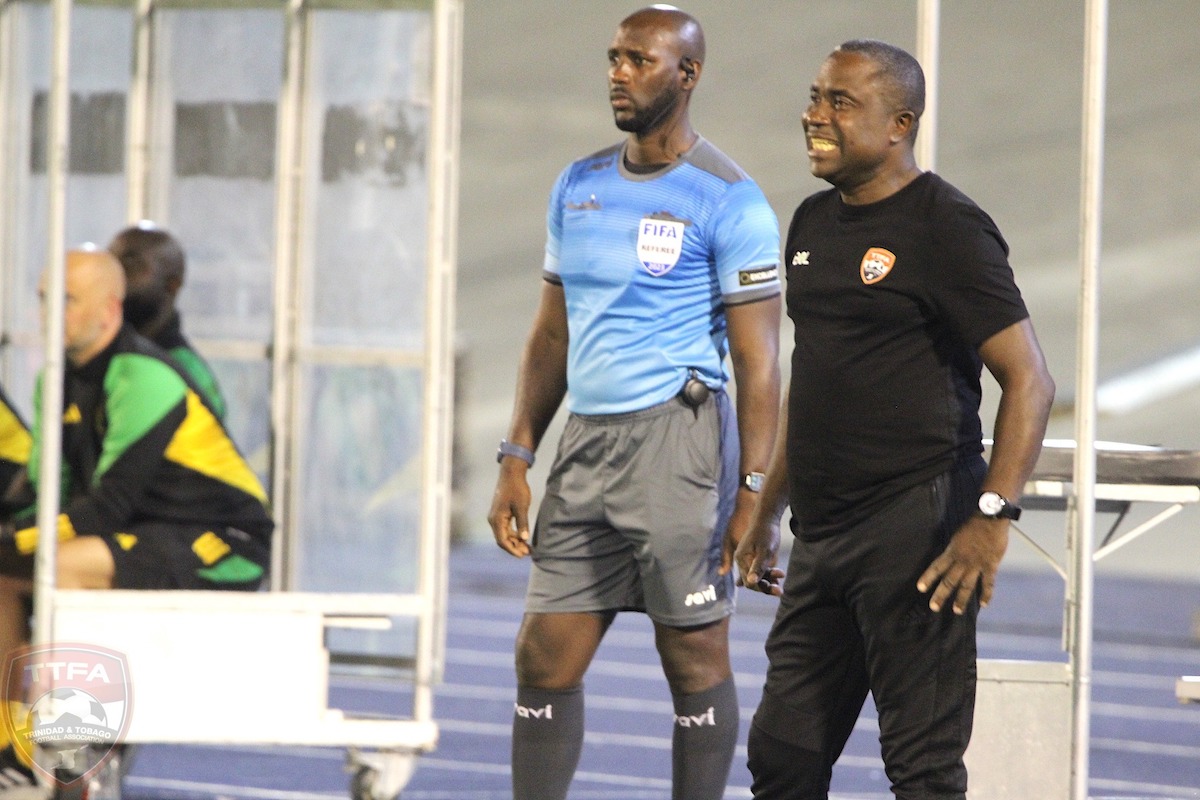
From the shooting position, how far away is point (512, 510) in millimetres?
3680

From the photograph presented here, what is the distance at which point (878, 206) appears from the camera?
293 cm

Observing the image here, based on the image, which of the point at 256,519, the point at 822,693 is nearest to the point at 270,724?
the point at 256,519

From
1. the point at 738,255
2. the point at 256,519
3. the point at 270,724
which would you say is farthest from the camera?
the point at 256,519

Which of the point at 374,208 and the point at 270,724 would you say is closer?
the point at 270,724

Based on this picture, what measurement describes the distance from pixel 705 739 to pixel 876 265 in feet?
3.82

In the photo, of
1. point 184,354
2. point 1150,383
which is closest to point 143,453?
point 184,354

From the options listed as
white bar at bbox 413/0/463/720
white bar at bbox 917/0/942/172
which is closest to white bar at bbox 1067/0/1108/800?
white bar at bbox 917/0/942/172

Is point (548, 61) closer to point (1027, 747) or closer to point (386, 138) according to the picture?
point (386, 138)

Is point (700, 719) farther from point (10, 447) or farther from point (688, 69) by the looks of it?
point (10, 447)

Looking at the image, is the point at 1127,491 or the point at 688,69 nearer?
the point at 688,69

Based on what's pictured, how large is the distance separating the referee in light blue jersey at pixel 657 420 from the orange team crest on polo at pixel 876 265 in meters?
0.62

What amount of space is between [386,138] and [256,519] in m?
1.64

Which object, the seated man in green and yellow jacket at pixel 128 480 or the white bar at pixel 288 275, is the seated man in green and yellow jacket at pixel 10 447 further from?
the white bar at pixel 288 275

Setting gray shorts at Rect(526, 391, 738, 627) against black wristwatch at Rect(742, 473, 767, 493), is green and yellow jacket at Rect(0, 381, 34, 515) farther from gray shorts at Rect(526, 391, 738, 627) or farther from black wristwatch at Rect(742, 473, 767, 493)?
black wristwatch at Rect(742, 473, 767, 493)
